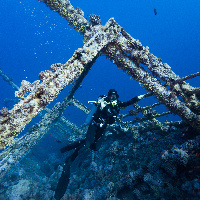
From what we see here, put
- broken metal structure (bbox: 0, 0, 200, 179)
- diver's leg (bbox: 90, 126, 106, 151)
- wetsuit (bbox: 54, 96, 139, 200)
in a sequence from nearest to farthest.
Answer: broken metal structure (bbox: 0, 0, 200, 179)
wetsuit (bbox: 54, 96, 139, 200)
diver's leg (bbox: 90, 126, 106, 151)

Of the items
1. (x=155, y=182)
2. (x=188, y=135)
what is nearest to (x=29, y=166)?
(x=155, y=182)

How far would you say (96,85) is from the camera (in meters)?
116

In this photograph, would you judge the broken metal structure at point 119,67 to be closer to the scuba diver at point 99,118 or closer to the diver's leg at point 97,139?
the scuba diver at point 99,118

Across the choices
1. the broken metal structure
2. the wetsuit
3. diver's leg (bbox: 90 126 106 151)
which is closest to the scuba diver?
the wetsuit

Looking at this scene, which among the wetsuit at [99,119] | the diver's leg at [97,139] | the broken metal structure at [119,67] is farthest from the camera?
the diver's leg at [97,139]

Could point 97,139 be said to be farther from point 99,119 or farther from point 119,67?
point 119,67

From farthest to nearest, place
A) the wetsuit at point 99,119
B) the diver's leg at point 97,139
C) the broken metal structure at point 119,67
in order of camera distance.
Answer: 1. the diver's leg at point 97,139
2. the wetsuit at point 99,119
3. the broken metal structure at point 119,67

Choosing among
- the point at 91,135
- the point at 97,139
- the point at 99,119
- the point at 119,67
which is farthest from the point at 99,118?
the point at 119,67

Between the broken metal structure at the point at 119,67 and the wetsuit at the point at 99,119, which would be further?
the wetsuit at the point at 99,119

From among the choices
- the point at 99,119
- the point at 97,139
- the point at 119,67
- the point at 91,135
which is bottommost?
the point at 91,135

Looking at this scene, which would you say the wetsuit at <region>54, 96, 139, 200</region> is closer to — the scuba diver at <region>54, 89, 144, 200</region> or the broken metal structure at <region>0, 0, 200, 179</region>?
the scuba diver at <region>54, 89, 144, 200</region>

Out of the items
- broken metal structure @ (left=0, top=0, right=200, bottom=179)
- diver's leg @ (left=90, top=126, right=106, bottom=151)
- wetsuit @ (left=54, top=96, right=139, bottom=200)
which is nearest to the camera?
broken metal structure @ (left=0, top=0, right=200, bottom=179)

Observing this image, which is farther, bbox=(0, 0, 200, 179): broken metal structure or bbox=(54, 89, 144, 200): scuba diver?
bbox=(54, 89, 144, 200): scuba diver

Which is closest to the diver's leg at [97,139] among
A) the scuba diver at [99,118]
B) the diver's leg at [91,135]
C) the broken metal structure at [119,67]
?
the scuba diver at [99,118]
